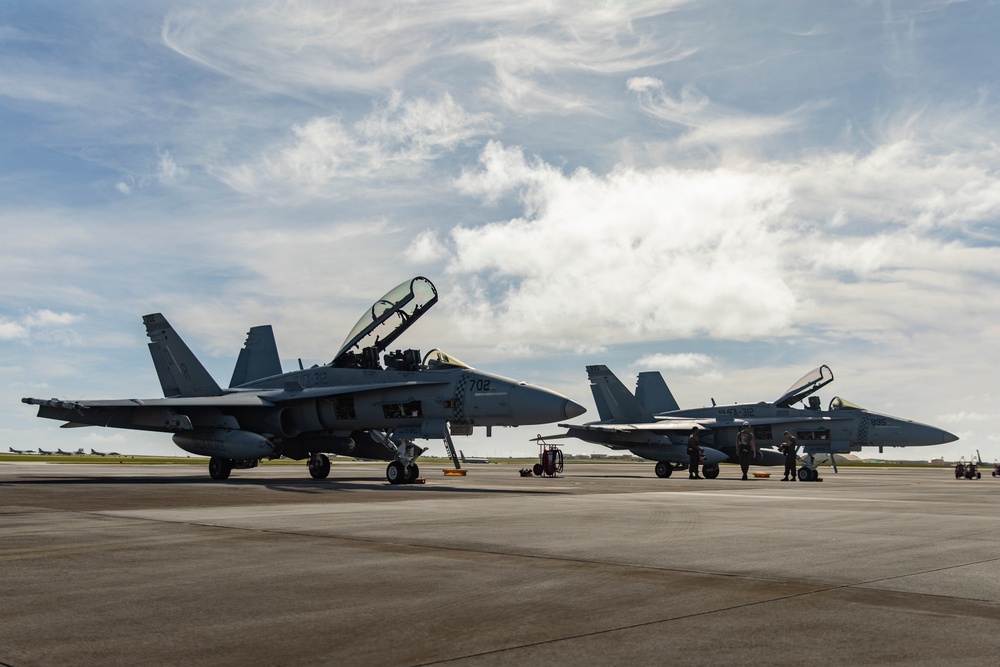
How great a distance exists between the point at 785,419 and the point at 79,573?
33.2 meters

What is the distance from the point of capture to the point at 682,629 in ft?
14.1

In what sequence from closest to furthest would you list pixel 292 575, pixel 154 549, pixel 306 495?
pixel 292 575, pixel 154 549, pixel 306 495

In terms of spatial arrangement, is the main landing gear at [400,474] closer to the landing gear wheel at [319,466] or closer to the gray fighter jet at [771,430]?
the landing gear wheel at [319,466]

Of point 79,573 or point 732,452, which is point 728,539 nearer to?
point 79,573

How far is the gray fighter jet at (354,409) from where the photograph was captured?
67.4ft

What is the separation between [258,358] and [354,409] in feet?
29.5

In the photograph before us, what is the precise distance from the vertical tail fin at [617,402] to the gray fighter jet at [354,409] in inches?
689

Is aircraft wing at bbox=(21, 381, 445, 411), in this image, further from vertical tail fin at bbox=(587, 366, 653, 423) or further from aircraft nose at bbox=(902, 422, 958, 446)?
aircraft nose at bbox=(902, 422, 958, 446)

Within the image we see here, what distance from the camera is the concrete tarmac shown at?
12.7ft

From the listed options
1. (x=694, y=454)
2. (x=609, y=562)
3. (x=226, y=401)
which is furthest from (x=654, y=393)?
(x=609, y=562)

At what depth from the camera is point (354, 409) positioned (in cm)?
2236

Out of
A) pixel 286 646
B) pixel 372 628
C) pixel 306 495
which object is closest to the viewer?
pixel 286 646

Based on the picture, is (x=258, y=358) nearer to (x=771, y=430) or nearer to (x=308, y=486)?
(x=308, y=486)

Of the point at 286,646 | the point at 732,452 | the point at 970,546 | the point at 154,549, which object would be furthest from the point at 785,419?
the point at 286,646
